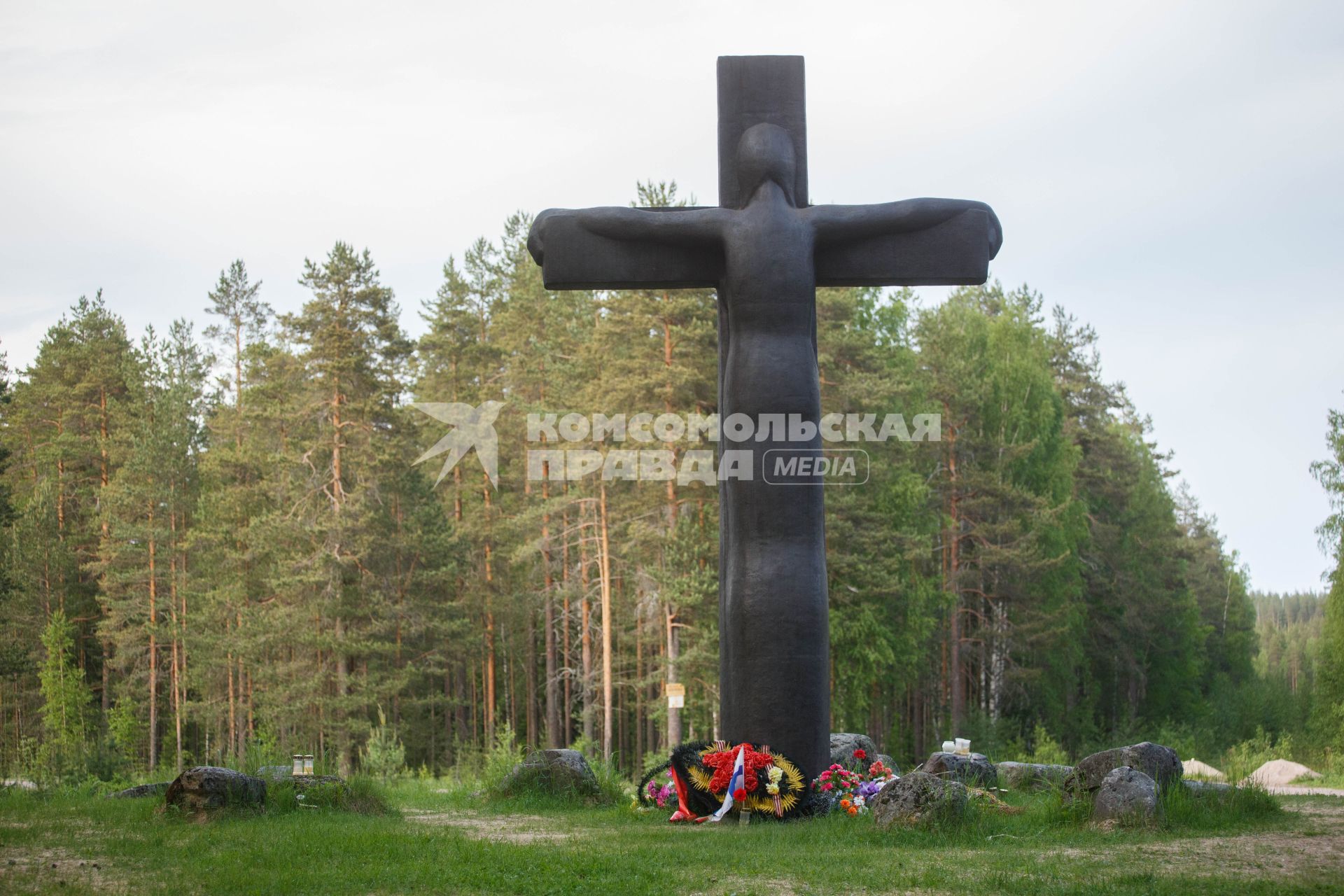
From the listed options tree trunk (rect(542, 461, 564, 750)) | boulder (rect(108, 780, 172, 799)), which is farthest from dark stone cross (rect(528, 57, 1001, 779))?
tree trunk (rect(542, 461, 564, 750))

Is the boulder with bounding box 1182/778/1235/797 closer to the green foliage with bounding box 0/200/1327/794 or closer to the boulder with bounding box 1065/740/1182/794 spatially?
the boulder with bounding box 1065/740/1182/794

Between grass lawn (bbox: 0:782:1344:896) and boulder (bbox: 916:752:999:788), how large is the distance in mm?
1089

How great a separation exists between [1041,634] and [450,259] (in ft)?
69.0

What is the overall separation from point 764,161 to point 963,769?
4.83m

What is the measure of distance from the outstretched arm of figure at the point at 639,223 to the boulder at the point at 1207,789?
16.4 feet

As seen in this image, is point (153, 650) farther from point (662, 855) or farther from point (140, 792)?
point (662, 855)

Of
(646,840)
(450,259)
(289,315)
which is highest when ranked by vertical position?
(450,259)

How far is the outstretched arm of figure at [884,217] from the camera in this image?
932 cm

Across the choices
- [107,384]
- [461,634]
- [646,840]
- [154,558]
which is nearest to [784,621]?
[646,840]

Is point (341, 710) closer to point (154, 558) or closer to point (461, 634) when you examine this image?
point (461, 634)

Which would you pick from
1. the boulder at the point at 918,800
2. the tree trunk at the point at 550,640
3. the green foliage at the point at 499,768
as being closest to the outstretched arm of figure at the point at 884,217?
the boulder at the point at 918,800

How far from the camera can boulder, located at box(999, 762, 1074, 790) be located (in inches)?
A: 384

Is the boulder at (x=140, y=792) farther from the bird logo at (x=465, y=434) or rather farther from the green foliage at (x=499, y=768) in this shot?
the bird logo at (x=465, y=434)

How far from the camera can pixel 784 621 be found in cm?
868
